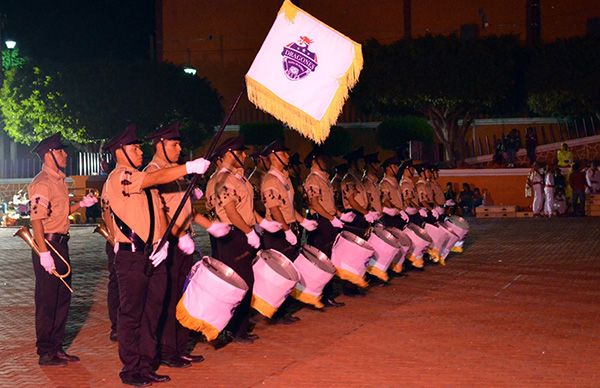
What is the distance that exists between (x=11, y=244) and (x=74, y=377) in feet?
55.2

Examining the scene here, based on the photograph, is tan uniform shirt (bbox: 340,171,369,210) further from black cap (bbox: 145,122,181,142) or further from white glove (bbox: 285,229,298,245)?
black cap (bbox: 145,122,181,142)

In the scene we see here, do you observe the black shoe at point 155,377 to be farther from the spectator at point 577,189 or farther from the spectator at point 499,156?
the spectator at point 499,156

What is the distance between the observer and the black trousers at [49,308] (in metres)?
10.1

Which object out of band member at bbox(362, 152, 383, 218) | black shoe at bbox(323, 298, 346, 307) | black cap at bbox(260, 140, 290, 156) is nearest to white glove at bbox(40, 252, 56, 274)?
black cap at bbox(260, 140, 290, 156)

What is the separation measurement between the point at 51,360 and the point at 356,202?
609 centimetres

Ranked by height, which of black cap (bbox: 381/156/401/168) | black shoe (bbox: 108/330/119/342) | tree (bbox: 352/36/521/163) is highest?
tree (bbox: 352/36/521/163)

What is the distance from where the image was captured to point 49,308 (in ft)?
33.1

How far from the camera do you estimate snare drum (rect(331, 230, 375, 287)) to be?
1360cm

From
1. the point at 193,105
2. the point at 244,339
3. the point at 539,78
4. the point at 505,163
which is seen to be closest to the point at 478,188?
the point at 505,163

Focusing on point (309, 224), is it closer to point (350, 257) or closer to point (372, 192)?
point (350, 257)

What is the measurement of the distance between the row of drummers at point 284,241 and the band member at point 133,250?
2.71 feet

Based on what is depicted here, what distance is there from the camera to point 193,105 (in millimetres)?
49375

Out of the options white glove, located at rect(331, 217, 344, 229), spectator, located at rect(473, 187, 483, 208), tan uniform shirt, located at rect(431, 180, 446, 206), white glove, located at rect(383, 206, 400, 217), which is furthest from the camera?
spectator, located at rect(473, 187, 483, 208)

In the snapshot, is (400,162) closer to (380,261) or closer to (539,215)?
(380,261)
